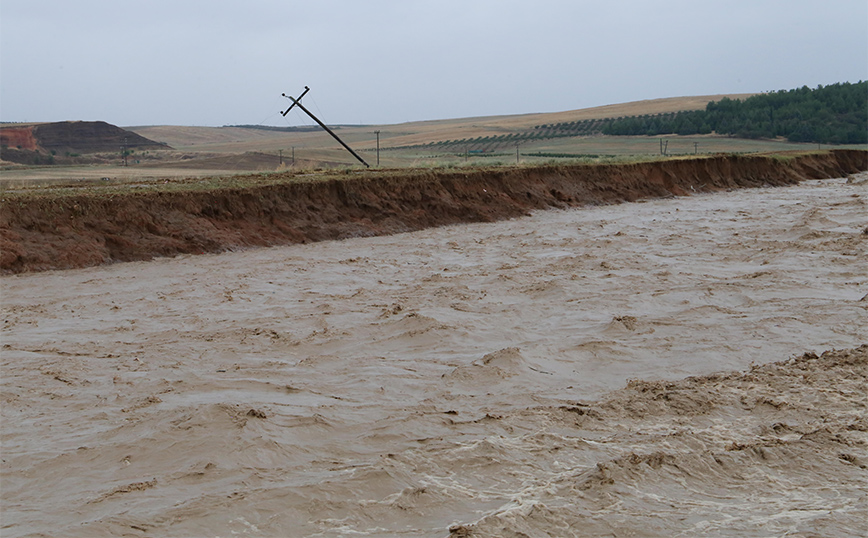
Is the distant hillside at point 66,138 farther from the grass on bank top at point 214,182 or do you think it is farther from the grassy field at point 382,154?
the grass on bank top at point 214,182

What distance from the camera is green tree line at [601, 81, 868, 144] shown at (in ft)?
181

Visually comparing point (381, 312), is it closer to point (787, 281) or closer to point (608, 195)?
point (787, 281)

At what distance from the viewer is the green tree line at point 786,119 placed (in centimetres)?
5514

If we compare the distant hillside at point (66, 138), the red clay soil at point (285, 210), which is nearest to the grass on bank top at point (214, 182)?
the red clay soil at point (285, 210)

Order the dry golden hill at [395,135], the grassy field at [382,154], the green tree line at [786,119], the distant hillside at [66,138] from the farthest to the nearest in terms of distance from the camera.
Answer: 1. the dry golden hill at [395,135]
2. the green tree line at [786,119]
3. the distant hillside at [66,138]
4. the grassy field at [382,154]

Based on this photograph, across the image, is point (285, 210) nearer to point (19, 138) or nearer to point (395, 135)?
point (19, 138)

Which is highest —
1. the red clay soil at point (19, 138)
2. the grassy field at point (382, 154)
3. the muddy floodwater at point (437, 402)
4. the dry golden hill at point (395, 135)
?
the dry golden hill at point (395, 135)

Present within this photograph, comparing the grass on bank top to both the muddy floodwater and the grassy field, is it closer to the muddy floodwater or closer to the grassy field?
the grassy field

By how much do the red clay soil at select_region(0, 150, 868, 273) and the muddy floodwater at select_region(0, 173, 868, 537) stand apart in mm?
964

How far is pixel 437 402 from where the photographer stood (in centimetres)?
612

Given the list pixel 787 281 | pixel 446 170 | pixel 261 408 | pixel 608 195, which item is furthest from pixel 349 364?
pixel 608 195

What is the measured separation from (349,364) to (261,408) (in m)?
1.46

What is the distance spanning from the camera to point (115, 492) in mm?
4559

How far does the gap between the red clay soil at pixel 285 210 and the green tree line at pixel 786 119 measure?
3414 centimetres
